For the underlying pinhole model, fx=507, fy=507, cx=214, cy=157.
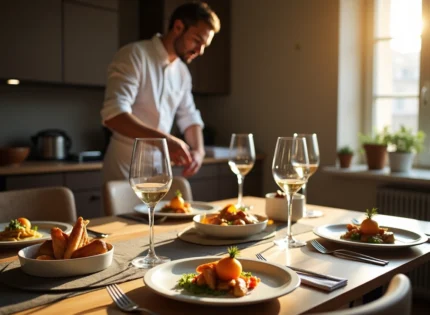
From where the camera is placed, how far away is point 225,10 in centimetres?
399

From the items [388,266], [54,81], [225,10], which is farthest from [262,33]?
[388,266]

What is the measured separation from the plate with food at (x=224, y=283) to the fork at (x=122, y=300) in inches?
1.5

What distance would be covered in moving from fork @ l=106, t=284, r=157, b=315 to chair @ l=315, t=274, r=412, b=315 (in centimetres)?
34

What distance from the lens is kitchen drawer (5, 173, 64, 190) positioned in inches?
103

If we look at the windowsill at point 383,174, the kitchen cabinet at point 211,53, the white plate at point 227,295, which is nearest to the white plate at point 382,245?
the white plate at point 227,295

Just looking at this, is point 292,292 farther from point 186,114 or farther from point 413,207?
point 413,207

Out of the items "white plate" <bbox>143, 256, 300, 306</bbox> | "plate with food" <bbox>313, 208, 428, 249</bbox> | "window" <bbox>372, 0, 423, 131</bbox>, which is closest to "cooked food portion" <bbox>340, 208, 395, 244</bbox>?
"plate with food" <bbox>313, 208, 428, 249</bbox>

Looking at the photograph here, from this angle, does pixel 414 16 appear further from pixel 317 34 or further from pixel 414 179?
pixel 414 179

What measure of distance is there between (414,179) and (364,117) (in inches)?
31.6

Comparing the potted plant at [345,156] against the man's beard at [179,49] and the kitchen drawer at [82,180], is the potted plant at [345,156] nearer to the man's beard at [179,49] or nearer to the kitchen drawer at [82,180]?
the man's beard at [179,49]

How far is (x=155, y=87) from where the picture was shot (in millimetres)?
2355

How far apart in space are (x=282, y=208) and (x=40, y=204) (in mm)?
850

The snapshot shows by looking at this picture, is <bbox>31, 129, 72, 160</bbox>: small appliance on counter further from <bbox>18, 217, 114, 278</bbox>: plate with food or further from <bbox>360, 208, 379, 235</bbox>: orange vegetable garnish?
<bbox>360, 208, 379, 235</bbox>: orange vegetable garnish

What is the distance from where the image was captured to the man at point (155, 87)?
6.91 feet
